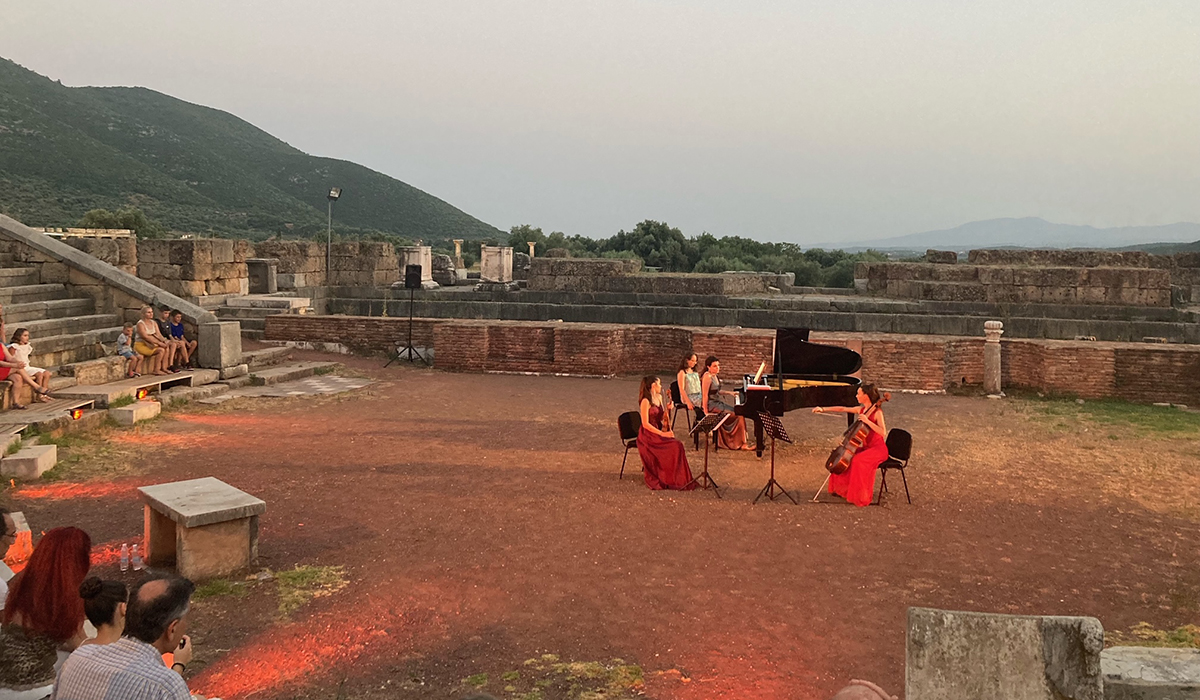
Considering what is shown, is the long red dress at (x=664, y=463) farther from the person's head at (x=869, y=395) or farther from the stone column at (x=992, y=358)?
the stone column at (x=992, y=358)

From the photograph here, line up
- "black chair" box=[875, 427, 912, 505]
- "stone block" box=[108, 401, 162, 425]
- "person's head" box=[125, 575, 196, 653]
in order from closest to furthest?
"person's head" box=[125, 575, 196, 653], "black chair" box=[875, 427, 912, 505], "stone block" box=[108, 401, 162, 425]

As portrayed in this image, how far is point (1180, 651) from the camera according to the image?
144 inches

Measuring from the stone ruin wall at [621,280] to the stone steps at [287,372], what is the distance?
8.36 m

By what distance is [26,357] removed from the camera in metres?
10.7

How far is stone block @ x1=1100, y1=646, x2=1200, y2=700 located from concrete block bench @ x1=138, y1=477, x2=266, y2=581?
17.5ft

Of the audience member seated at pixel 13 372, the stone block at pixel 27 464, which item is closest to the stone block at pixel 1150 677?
the stone block at pixel 27 464

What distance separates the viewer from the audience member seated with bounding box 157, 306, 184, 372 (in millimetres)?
13719

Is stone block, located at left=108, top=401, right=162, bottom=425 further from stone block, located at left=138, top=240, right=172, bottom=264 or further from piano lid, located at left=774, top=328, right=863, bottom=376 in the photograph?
stone block, located at left=138, top=240, right=172, bottom=264

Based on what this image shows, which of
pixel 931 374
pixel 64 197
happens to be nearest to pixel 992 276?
pixel 931 374

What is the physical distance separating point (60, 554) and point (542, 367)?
508 inches

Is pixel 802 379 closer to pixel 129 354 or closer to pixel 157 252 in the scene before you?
pixel 129 354

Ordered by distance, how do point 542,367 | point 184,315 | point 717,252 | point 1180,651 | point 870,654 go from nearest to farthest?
point 1180,651 < point 870,654 < point 184,315 < point 542,367 < point 717,252

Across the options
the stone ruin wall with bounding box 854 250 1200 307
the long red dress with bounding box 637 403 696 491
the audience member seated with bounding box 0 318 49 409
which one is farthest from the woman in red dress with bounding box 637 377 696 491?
the stone ruin wall with bounding box 854 250 1200 307

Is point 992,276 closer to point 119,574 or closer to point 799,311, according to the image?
point 799,311
